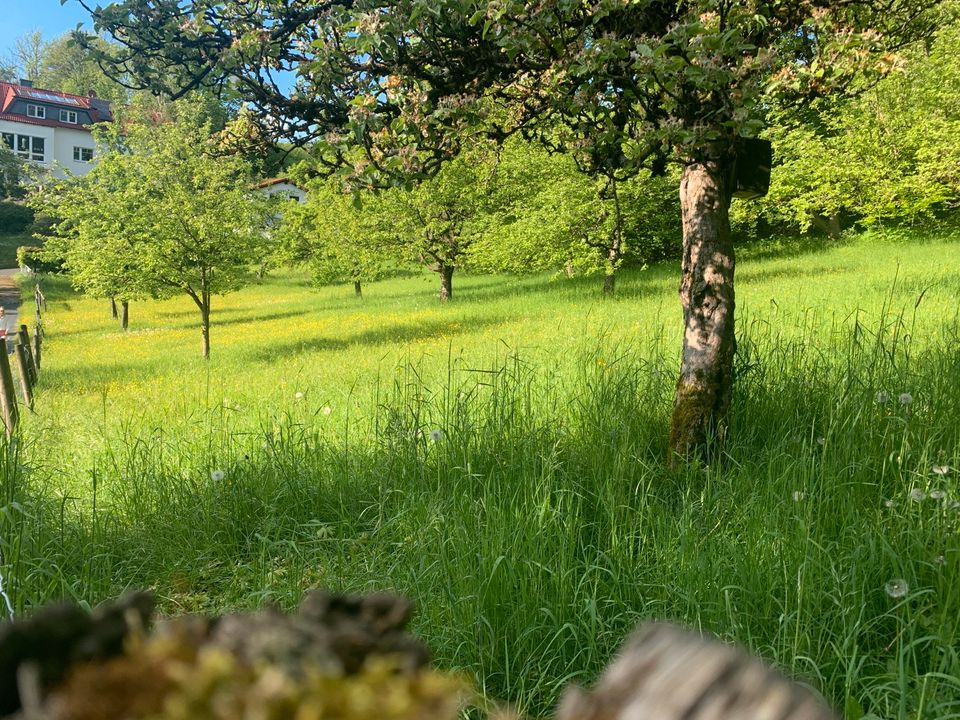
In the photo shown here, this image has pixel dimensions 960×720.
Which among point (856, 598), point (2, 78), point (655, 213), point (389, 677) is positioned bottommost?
point (856, 598)

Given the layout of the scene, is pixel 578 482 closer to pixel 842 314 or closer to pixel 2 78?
pixel 842 314

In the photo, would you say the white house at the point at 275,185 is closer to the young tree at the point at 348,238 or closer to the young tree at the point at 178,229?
the young tree at the point at 178,229

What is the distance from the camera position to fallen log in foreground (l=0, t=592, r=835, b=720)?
41 centimetres

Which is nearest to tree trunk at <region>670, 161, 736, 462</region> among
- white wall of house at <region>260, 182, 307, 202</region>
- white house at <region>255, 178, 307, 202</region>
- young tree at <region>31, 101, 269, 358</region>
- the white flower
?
the white flower

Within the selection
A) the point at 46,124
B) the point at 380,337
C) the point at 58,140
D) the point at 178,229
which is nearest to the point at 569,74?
the point at 380,337

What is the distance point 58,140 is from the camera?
77.4 metres

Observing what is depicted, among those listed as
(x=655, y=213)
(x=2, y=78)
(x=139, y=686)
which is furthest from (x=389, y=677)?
(x=2, y=78)

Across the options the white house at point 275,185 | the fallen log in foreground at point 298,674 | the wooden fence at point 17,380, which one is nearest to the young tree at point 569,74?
the white house at point 275,185

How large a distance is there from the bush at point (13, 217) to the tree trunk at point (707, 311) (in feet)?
198

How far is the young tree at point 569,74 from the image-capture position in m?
3.42

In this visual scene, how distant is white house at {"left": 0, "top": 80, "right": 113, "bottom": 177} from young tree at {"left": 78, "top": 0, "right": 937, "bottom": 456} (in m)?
79.3

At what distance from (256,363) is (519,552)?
46.5ft

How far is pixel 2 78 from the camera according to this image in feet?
266

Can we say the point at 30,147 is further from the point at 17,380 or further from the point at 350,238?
the point at 17,380
